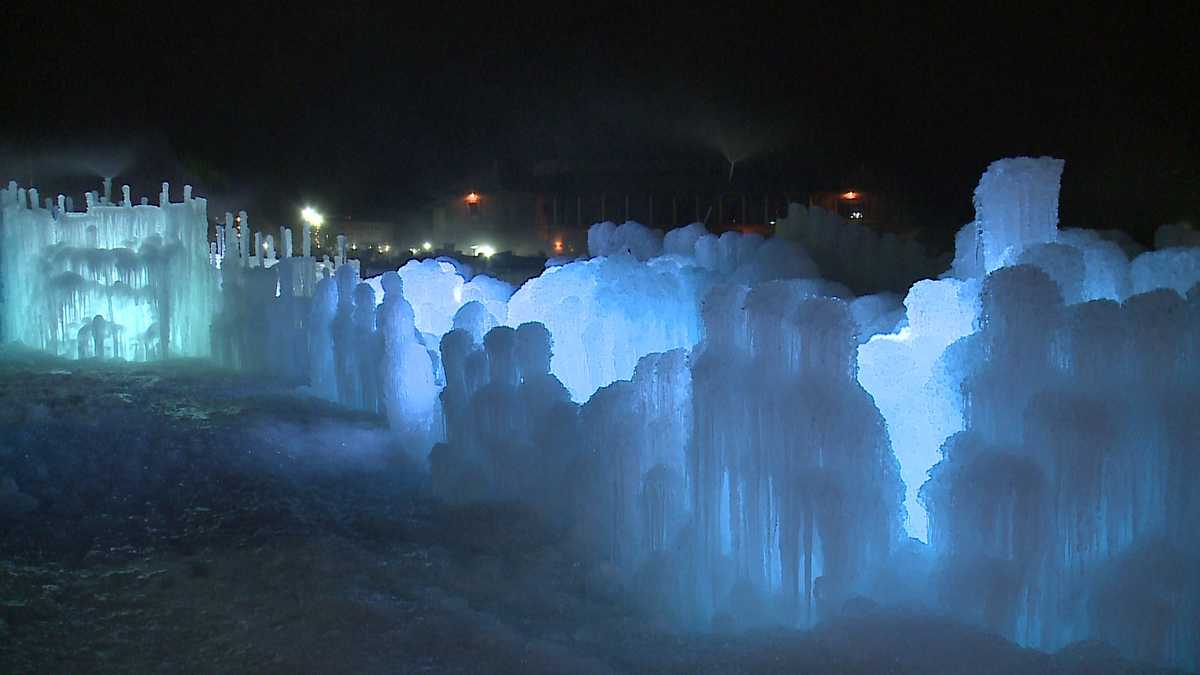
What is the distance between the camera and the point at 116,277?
1741 cm

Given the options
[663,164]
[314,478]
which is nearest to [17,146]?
[663,164]

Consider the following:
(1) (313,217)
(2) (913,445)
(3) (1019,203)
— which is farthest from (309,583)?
(1) (313,217)

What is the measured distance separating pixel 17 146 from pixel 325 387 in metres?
18.8

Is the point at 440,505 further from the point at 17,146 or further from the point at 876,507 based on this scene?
the point at 17,146

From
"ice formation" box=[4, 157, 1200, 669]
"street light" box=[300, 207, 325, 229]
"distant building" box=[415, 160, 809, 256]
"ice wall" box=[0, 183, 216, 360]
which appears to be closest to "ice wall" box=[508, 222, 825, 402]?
"ice formation" box=[4, 157, 1200, 669]

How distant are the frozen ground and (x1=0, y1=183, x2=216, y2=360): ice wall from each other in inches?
266

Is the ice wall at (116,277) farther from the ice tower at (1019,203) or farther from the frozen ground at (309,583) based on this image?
the ice tower at (1019,203)

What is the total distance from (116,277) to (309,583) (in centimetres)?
1299

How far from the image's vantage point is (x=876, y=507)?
19.3 feet

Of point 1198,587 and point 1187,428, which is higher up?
point 1187,428

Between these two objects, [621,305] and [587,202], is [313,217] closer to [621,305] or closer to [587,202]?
[587,202]

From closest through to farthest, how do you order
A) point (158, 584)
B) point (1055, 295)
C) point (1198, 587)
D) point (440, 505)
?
point (1198, 587)
point (1055, 295)
point (158, 584)
point (440, 505)

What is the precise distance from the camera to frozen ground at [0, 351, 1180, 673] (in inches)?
211

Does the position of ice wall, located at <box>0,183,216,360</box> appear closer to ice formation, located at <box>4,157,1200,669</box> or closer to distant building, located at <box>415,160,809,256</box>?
ice formation, located at <box>4,157,1200,669</box>
